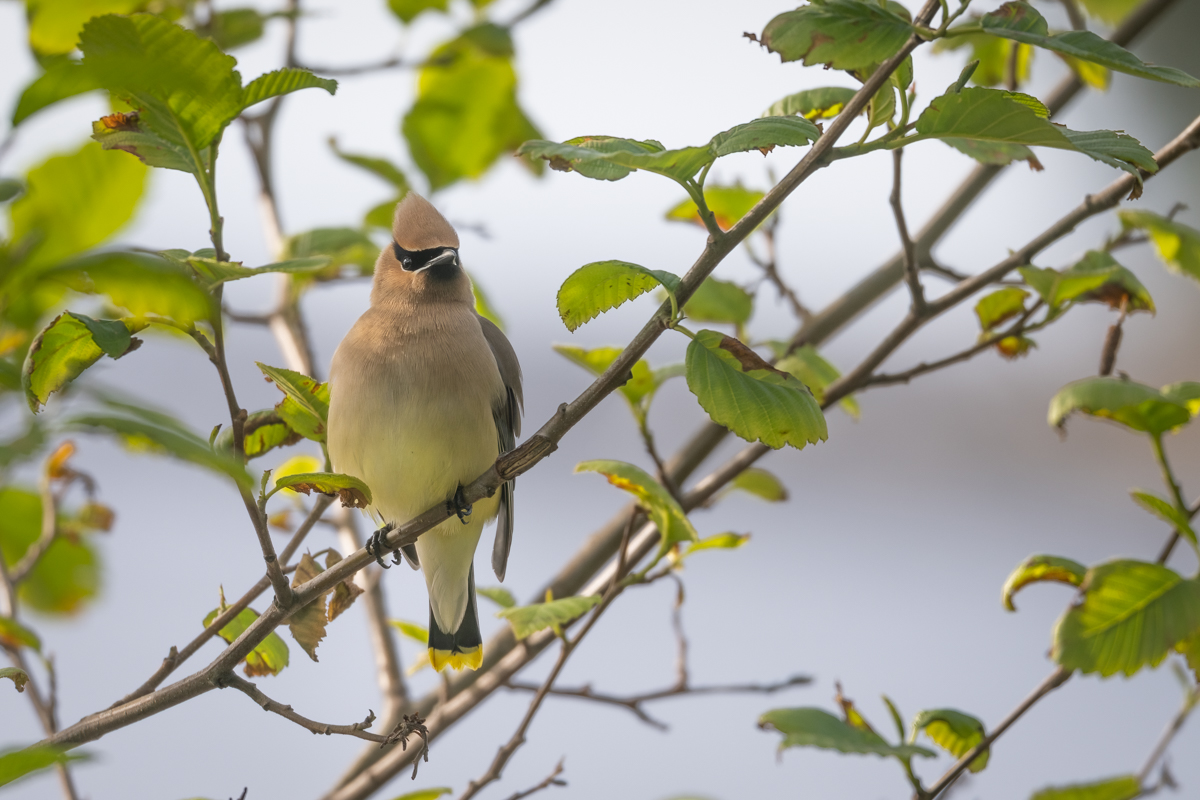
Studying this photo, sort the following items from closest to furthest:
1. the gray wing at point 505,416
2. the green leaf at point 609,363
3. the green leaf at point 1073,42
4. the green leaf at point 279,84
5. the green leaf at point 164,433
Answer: the green leaf at point 164,433
the green leaf at point 1073,42
the green leaf at point 279,84
the green leaf at point 609,363
the gray wing at point 505,416

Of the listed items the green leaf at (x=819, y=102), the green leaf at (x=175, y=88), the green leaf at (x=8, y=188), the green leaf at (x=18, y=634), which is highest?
the green leaf at (x=819, y=102)

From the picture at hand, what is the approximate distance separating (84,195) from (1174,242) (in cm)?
145

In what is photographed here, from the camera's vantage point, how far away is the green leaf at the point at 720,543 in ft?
4.74

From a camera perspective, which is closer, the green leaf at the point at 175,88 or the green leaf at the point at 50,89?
the green leaf at the point at 50,89

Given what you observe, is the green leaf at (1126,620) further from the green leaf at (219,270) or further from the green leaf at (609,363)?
the green leaf at (219,270)

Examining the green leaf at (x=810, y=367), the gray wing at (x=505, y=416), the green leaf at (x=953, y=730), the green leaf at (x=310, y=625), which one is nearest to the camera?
the green leaf at (x=310, y=625)

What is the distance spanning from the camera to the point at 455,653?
177 centimetres

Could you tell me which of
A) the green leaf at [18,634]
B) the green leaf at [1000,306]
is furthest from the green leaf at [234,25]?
the green leaf at [1000,306]

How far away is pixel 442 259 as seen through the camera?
1684 mm

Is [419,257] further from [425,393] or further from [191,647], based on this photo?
[191,647]

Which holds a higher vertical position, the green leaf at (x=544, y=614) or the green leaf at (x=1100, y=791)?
the green leaf at (x=544, y=614)

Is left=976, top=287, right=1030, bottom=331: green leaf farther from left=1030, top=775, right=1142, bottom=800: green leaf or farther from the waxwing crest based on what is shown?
the waxwing crest

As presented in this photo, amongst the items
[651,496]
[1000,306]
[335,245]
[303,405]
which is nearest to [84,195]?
[303,405]

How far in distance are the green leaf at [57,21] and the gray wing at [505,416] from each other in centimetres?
76
